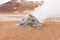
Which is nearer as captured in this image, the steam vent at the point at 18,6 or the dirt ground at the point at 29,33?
the dirt ground at the point at 29,33

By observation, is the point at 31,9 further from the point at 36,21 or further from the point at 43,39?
the point at 43,39

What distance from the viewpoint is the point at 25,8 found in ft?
7.10

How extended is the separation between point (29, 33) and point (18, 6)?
2.19 ft

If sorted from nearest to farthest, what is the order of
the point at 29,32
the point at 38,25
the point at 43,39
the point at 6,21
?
the point at 43,39, the point at 29,32, the point at 38,25, the point at 6,21

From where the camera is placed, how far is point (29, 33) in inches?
62.5

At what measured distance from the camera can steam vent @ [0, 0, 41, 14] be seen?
7.01 feet

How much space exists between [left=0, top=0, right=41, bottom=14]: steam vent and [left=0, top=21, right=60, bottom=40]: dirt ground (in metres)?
0.40

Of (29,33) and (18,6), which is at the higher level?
(18,6)

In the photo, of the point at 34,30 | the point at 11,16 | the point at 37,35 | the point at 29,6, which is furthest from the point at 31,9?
the point at 37,35

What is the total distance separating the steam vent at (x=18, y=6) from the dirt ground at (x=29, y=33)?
1.31 ft

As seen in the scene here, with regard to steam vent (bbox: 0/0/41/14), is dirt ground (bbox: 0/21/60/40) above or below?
below

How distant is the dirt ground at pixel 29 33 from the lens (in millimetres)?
1476

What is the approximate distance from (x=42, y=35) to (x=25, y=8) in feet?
2.36

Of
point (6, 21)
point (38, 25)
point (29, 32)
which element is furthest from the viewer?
point (6, 21)
